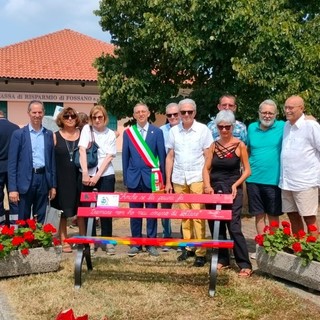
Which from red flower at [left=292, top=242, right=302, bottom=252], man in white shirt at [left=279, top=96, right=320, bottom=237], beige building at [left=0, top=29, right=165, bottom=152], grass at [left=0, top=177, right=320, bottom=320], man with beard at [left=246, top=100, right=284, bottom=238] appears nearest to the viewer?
grass at [left=0, top=177, right=320, bottom=320]

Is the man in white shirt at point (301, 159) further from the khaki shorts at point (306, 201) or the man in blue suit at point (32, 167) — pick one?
the man in blue suit at point (32, 167)

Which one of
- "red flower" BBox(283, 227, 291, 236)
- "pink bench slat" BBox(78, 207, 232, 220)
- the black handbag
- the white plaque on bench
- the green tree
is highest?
the green tree

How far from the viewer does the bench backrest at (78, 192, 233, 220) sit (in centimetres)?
480

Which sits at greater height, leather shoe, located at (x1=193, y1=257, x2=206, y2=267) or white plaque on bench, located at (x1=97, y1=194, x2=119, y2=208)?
white plaque on bench, located at (x1=97, y1=194, x2=119, y2=208)

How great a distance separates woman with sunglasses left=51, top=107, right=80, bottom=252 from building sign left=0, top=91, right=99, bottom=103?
19.7 meters

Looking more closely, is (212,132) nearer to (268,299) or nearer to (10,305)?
(268,299)

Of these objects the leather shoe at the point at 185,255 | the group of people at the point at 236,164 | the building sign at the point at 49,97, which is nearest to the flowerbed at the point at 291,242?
the group of people at the point at 236,164

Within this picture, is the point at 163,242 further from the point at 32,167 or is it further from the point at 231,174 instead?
the point at 32,167

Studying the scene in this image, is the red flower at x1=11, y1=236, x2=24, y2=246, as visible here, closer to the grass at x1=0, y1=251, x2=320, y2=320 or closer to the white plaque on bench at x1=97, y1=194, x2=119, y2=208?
the grass at x1=0, y1=251, x2=320, y2=320

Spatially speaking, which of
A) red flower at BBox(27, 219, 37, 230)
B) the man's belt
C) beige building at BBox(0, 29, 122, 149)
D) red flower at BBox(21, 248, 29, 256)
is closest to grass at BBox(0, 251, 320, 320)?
red flower at BBox(21, 248, 29, 256)

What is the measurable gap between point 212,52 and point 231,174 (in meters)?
5.16

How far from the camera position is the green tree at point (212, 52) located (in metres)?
9.13

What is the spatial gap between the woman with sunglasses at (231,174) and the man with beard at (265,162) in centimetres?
29

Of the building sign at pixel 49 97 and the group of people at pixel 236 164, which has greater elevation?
the building sign at pixel 49 97
